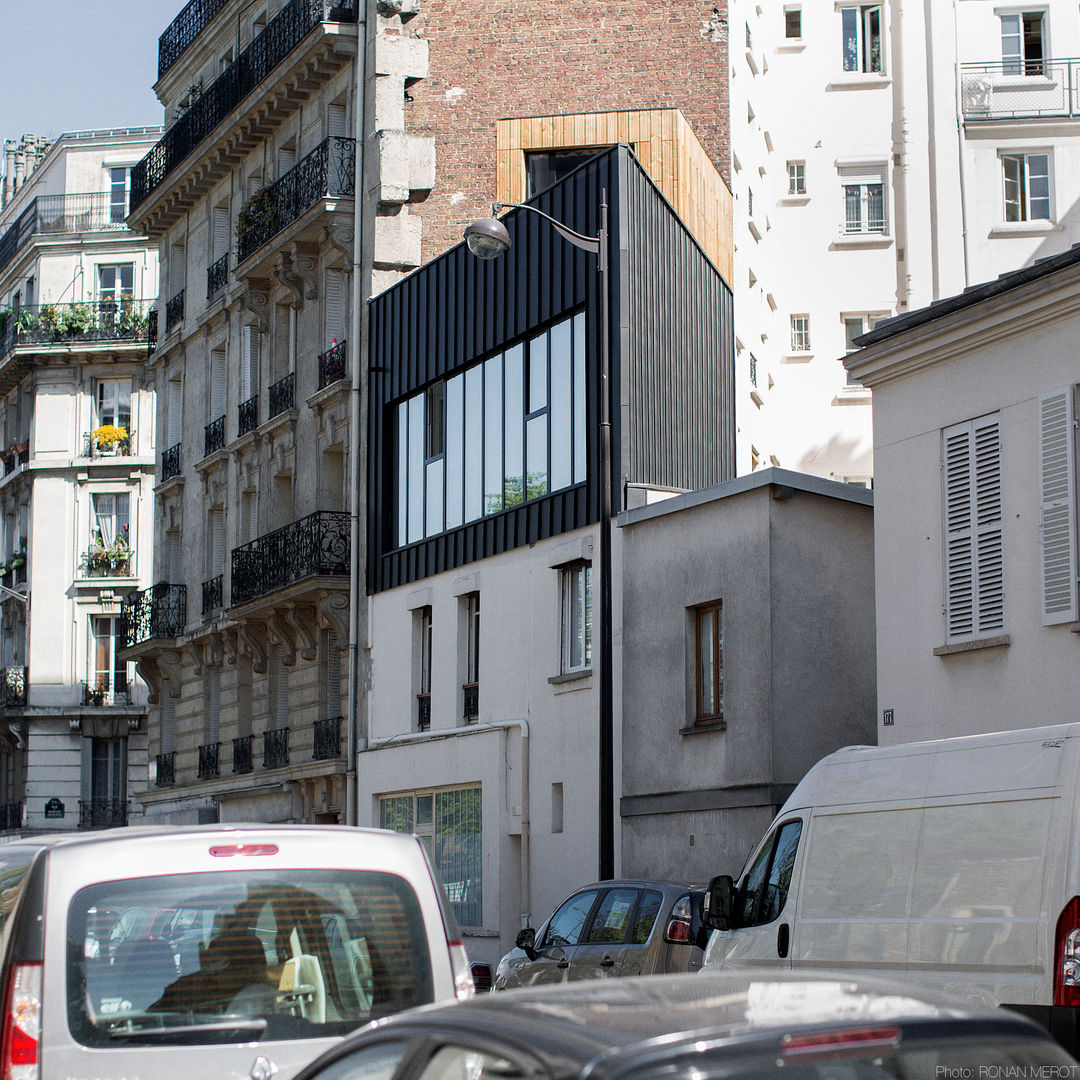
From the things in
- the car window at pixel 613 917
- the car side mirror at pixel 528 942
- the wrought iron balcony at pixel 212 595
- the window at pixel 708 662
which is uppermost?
the wrought iron balcony at pixel 212 595

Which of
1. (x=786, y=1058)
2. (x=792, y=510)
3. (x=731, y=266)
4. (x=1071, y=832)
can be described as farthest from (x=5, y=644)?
(x=786, y=1058)

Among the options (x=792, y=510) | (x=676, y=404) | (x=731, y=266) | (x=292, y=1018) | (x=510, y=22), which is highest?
(x=510, y=22)

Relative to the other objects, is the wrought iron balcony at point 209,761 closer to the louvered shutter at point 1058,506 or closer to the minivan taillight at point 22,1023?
the louvered shutter at point 1058,506

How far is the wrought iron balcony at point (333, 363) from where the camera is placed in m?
30.7

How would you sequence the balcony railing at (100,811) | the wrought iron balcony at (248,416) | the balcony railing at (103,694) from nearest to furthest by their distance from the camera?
the wrought iron balcony at (248,416)
the balcony railing at (100,811)
the balcony railing at (103,694)

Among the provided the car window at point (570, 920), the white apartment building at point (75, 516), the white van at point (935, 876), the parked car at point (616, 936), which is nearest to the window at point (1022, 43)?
the white apartment building at point (75, 516)

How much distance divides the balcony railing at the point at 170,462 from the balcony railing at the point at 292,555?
19.3ft

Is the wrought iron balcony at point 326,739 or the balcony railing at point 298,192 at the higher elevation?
the balcony railing at point 298,192

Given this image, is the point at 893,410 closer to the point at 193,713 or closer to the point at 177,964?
the point at 177,964

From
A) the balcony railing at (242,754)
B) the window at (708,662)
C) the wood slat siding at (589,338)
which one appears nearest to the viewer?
the window at (708,662)

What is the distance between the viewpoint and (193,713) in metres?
37.0

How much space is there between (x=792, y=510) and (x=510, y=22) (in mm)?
14625

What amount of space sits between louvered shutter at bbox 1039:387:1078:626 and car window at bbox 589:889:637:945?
4.72 meters

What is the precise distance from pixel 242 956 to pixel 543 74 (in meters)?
26.6
